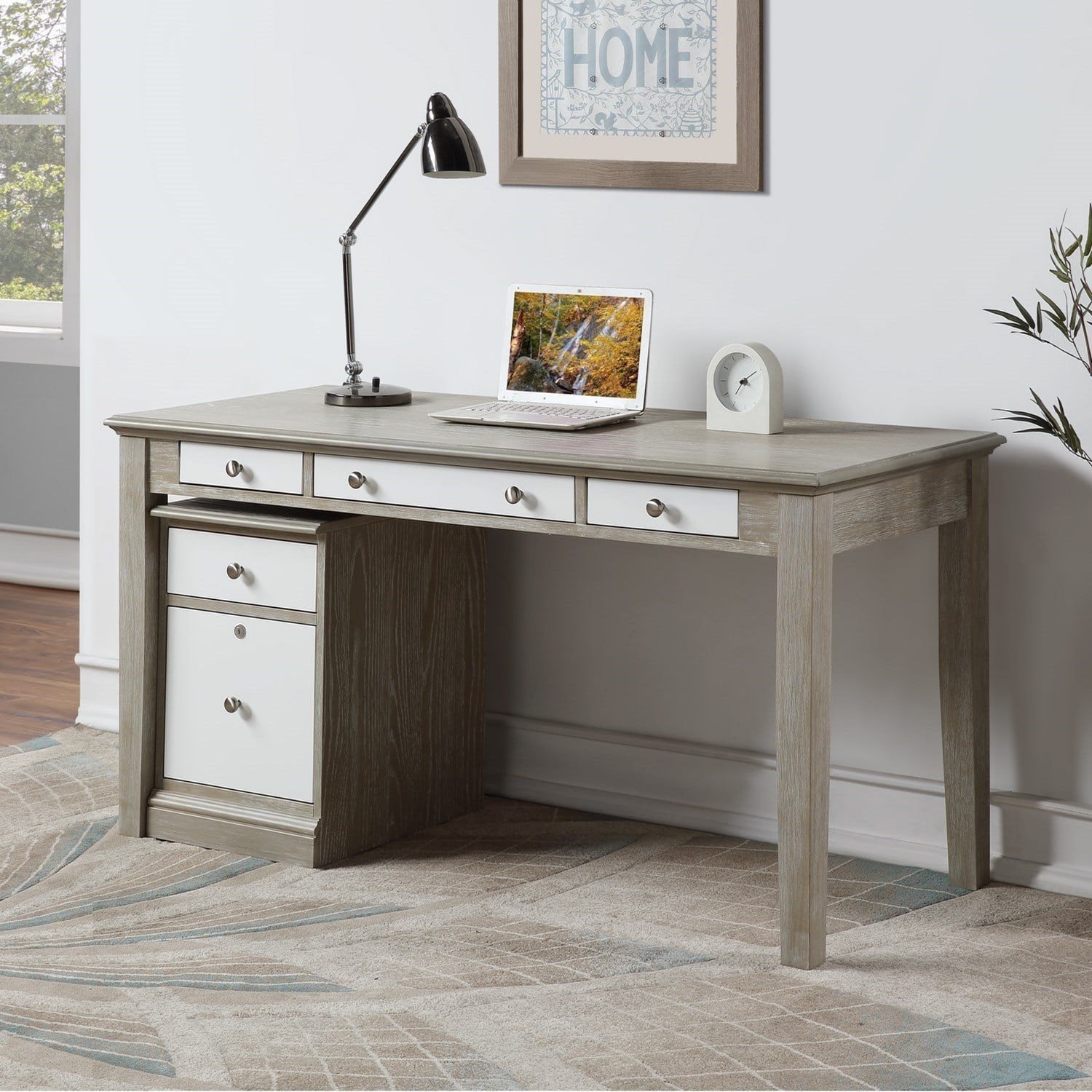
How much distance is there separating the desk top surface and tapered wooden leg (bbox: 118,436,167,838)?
0.30ft

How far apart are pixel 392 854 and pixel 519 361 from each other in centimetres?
93

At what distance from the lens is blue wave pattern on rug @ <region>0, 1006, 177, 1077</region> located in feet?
6.85

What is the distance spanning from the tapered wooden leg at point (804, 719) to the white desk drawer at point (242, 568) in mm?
875

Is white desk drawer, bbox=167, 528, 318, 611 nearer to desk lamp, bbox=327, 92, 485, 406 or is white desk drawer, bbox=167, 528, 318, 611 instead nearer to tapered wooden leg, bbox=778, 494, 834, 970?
desk lamp, bbox=327, 92, 485, 406

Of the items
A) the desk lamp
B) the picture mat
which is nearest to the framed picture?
the picture mat

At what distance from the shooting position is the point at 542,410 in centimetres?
289

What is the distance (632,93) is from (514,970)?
159 centimetres

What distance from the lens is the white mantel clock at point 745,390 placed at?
8.79 ft

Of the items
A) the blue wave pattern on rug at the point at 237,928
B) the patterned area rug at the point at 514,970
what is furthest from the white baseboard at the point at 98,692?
the blue wave pattern on rug at the point at 237,928

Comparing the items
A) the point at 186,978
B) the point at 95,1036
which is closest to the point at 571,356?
the point at 186,978

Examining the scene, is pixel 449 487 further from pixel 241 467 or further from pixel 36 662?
pixel 36 662

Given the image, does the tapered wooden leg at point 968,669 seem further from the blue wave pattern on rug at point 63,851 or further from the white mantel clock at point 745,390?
the blue wave pattern on rug at point 63,851

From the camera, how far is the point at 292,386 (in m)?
3.46

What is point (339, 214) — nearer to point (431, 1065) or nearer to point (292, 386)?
point (292, 386)
